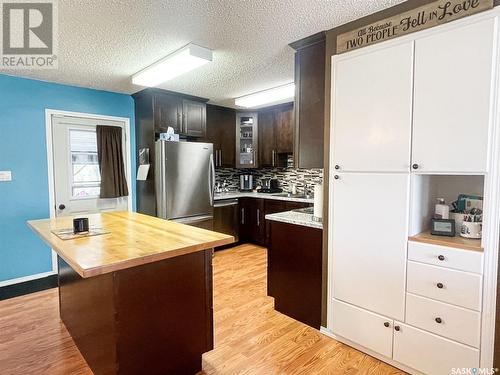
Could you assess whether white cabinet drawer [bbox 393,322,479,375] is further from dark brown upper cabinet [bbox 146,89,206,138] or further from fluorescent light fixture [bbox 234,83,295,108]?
dark brown upper cabinet [bbox 146,89,206,138]

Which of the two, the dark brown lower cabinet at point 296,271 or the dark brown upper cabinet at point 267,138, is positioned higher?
the dark brown upper cabinet at point 267,138

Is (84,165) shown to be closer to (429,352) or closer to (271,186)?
(271,186)

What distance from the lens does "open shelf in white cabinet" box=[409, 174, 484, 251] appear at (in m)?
1.65

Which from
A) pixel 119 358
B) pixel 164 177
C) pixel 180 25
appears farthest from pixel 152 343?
pixel 164 177

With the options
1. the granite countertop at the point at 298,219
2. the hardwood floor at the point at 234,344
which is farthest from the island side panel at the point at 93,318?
the granite countertop at the point at 298,219

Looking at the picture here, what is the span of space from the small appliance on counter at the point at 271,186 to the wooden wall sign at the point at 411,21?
3083 millimetres

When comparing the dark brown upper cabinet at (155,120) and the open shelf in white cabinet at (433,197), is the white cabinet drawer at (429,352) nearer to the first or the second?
the open shelf in white cabinet at (433,197)

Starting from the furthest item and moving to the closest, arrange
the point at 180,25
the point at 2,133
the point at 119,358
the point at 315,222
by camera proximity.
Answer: the point at 2,133, the point at 315,222, the point at 180,25, the point at 119,358

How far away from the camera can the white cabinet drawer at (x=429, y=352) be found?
5.05 feet

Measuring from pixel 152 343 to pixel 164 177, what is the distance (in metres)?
2.35

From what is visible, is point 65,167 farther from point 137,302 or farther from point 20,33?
point 137,302

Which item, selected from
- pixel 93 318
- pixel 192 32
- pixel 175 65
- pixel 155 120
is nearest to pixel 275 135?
pixel 155 120

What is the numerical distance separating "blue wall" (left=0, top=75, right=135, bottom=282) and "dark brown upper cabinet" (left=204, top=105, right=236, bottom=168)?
199cm

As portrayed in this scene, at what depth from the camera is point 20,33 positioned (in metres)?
2.08
